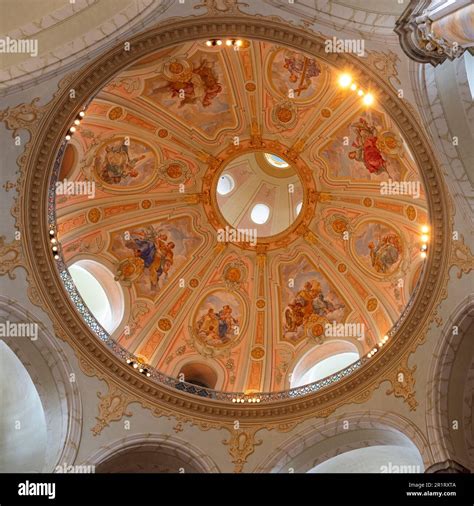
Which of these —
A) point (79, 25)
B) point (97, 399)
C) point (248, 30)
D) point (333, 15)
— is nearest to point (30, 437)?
point (97, 399)

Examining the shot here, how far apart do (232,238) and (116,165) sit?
4219 millimetres

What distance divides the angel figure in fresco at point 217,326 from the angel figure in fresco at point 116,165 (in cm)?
460

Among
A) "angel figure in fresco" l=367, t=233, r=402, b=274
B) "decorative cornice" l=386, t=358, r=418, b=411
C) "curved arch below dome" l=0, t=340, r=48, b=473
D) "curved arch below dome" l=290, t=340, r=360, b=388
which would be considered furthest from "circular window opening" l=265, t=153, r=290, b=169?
"curved arch below dome" l=0, t=340, r=48, b=473

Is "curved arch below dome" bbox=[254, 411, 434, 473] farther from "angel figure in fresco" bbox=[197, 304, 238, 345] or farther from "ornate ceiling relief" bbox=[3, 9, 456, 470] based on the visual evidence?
"angel figure in fresco" bbox=[197, 304, 238, 345]

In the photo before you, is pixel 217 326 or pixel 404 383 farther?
pixel 217 326

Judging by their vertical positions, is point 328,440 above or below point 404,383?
below

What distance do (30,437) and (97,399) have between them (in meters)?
1.74

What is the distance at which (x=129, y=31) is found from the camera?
11.9 meters

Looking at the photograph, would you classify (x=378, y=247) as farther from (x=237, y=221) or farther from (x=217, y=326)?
(x=217, y=326)

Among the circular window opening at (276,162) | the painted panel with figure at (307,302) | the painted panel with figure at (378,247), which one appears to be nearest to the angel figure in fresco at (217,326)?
the painted panel with figure at (307,302)

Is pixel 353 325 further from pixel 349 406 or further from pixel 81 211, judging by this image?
pixel 81 211

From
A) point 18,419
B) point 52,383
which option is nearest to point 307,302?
point 52,383

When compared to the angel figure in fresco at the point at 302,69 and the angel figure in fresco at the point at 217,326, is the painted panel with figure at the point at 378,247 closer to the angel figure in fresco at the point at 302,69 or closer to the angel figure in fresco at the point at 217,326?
the angel figure in fresco at the point at 217,326

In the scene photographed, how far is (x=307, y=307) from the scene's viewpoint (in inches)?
760
